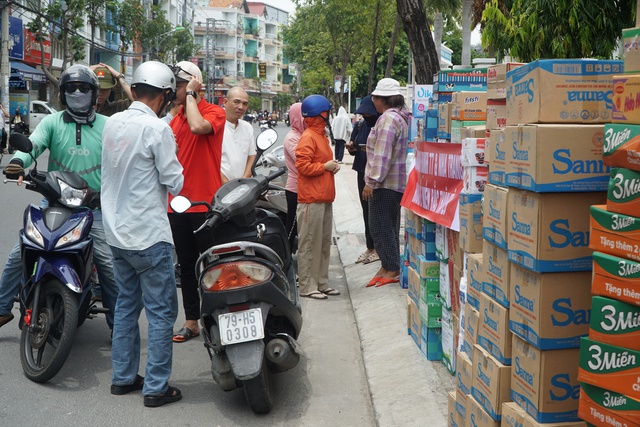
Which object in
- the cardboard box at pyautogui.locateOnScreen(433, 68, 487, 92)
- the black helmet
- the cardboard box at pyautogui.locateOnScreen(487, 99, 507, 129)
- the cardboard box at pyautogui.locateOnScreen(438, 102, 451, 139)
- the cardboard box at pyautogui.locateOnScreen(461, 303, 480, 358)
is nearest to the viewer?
the cardboard box at pyautogui.locateOnScreen(461, 303, 480, 358)

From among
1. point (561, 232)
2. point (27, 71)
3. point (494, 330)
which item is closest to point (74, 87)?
point (494, 330)

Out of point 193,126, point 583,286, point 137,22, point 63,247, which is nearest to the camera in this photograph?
point 583,286

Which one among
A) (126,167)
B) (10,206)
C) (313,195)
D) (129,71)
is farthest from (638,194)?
(129,71)

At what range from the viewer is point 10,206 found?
1259 cm

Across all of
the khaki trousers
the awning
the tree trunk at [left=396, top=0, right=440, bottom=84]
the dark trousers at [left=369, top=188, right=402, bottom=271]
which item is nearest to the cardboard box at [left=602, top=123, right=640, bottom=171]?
the dark trousers at [left=369, top=188, right=402, bottom=271]

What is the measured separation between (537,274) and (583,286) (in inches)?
7.0

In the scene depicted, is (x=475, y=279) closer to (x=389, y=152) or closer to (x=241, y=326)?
(x=241, y=326)

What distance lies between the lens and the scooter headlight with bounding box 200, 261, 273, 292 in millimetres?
4578

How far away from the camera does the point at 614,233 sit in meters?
2.69

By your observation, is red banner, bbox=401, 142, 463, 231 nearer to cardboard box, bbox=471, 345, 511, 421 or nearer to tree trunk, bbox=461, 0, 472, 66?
cardboard box, bbox=471, 345, 511, 421

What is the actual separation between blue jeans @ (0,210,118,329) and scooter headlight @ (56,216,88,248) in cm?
34

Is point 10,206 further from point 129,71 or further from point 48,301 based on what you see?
point 129,71

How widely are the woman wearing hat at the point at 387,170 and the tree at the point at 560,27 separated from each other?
161cm

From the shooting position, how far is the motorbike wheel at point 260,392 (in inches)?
179
